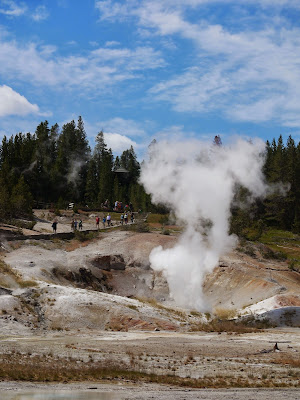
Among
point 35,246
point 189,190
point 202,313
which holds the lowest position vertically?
point 202,313

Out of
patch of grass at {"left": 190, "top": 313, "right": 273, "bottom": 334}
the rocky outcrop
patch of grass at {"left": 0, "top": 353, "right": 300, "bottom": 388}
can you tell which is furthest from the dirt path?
the rocky outcrop

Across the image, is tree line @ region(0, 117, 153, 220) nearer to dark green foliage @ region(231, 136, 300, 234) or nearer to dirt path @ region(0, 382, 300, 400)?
dark green foliage @ region(231, 136, 300, 234)

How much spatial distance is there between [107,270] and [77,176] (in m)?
59.0

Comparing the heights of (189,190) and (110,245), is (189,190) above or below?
above

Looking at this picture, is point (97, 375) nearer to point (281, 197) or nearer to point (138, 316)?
point (138, 316)

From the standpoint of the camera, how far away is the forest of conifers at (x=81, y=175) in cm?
9288

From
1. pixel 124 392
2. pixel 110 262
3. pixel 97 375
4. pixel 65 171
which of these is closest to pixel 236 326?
pixel 97 375

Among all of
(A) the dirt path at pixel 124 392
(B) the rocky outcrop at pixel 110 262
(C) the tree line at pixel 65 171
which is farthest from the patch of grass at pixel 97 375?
(C) the tree line at pixel 65 171

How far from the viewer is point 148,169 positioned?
2389 inches

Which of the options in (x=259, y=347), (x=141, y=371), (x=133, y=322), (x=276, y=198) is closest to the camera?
(x=141, y=371)

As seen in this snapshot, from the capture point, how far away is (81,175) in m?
118

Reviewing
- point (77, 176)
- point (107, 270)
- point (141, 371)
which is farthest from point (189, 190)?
point (77, 176)

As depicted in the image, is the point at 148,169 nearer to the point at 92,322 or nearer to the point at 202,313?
the point at 202,313

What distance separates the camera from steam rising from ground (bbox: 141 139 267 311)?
55.8 meters
